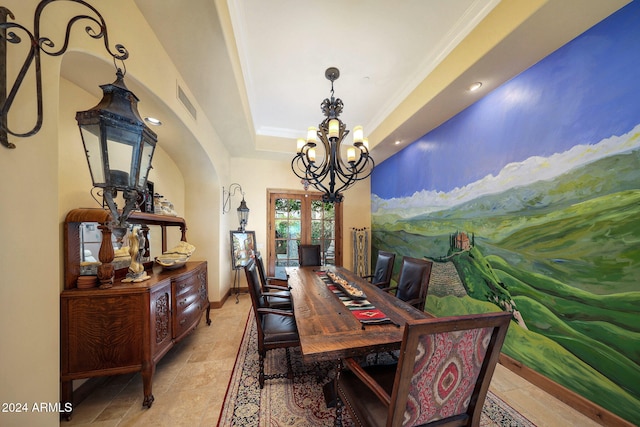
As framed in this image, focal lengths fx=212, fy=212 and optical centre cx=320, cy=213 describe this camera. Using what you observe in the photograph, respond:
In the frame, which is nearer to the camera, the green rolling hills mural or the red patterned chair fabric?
the red patterned chair fabric

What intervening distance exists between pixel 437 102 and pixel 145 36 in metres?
2.98

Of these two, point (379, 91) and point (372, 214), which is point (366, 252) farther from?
point (379, 91)

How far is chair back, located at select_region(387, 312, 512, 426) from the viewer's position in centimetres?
87

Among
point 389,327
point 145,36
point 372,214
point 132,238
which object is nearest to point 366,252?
point 372,214

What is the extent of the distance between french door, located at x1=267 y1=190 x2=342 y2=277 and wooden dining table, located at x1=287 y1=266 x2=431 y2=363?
2588 mm

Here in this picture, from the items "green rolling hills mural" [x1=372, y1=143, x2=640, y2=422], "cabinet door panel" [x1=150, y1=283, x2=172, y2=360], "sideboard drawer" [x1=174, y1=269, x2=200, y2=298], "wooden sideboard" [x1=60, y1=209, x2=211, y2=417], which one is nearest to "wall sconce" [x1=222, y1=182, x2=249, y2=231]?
"sideboard drawer" [x1=174, y1=269, x2=200, y2=298]

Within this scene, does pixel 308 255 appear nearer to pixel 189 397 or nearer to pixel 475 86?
pixel 189 397

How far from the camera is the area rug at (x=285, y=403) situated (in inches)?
61.2

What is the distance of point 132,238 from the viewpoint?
76.5 inches

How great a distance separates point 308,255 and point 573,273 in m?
3.10

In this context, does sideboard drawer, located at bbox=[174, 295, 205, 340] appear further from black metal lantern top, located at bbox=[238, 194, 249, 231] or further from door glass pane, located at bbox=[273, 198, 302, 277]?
door glass pane, located at bbox=[273, 198, 302, 277]

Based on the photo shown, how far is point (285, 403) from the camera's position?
5.62 feet

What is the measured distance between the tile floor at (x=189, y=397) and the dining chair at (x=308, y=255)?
5.41 ft

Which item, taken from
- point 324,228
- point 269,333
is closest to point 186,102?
point 269,333
